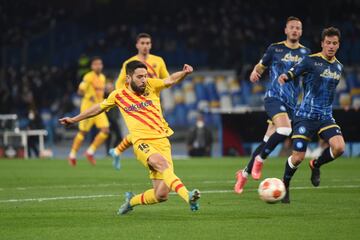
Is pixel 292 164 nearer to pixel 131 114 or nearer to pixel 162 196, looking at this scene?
pixel 162 196

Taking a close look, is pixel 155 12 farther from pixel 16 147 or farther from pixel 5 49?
pixel 16 147

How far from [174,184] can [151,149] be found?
0.64m

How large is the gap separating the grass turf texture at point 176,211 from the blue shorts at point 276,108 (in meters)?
1.23

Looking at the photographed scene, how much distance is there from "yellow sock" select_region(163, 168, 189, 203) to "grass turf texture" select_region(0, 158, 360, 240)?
0.37 meters

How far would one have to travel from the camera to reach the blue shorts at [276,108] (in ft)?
45.8

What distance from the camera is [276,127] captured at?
13.8 m

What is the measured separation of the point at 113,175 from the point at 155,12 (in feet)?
70.9

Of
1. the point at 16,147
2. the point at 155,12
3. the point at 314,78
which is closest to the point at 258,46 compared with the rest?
the point at 155,12

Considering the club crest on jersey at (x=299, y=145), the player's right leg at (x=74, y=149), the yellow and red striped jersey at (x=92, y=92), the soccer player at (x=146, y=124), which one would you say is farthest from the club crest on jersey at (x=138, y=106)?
the yellow and red striped jersey at (x=92, y=92)

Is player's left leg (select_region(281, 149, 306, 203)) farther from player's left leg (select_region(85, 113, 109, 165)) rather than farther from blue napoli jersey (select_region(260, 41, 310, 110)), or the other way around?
player's left leg (select_region(85, 113, 109, 165))

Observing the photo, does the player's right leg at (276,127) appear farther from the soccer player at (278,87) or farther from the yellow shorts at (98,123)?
the yellow shorts at (98,123)

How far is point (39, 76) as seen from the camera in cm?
3666

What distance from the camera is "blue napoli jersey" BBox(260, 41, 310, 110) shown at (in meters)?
14.1

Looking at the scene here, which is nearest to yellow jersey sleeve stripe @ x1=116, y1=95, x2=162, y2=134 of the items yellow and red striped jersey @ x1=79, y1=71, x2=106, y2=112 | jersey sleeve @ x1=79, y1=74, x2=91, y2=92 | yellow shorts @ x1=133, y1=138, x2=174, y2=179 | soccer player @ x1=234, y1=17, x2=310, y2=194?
yellow shorts @ x1=133, y1=138, x2=174, y2=179
